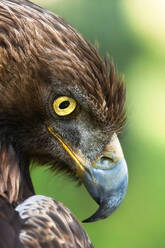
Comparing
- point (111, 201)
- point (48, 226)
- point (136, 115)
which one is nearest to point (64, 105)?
point (111, 201)

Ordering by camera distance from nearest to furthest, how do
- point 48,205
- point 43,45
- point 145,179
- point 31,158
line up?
point 48,205, point 43,45, point 31,158, point 145,179

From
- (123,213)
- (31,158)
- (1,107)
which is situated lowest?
(123,213)

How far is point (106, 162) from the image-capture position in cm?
310

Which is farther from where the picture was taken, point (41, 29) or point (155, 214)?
point (155, 214)

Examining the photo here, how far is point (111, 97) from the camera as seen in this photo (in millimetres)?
3098

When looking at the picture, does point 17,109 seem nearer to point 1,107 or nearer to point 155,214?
point 1,107

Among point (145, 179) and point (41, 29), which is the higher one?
point (41, 29)

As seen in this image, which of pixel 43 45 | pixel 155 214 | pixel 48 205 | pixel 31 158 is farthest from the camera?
pixel 155 214

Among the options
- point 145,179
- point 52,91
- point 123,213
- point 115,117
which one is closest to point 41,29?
point 52,91

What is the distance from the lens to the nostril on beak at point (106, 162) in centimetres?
308

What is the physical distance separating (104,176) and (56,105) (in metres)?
0.40

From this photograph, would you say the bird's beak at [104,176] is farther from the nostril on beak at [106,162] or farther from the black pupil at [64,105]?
the black pupil at [64,105]

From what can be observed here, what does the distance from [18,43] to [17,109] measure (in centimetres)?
32

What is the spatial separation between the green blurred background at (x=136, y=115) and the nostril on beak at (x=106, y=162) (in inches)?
129
